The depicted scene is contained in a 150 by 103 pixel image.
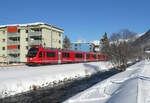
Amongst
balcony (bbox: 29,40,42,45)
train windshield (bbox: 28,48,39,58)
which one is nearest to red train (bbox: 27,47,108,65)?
train windshield (bbox: 28,48,39,58)

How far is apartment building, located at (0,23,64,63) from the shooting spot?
40.3 metres

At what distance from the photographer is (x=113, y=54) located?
21000 millimetres

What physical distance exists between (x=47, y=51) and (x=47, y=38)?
2036 cm

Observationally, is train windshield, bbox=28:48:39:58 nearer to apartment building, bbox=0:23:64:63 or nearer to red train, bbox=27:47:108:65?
red train, bbox=27:47:108:65

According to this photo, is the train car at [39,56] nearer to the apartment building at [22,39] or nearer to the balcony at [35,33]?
the apartment building at [22,39]

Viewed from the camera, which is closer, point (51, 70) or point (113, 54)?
point (51, 70)

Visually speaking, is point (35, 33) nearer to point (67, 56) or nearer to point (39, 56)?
point (67, 56)

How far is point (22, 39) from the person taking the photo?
139 ft

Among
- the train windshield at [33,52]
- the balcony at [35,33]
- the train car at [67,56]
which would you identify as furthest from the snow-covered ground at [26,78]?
the balcony at [35,33]

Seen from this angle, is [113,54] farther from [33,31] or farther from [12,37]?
[12,37]

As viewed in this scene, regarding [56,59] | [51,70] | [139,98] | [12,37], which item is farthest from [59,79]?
[12,37]

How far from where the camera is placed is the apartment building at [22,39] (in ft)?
132

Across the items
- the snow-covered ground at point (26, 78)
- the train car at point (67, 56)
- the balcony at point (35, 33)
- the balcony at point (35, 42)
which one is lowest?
the snow-covered ground at point (26, 78)

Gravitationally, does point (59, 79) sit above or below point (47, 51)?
below
